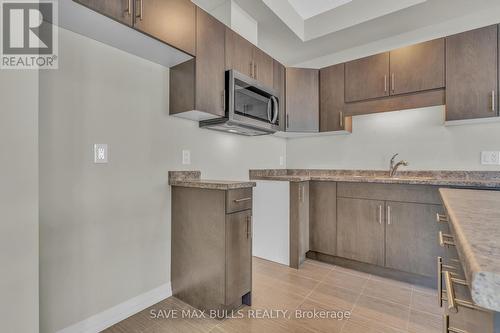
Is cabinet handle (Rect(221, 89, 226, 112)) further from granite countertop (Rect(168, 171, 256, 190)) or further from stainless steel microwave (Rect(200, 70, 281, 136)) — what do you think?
granite countertop (Rect(168, 171, 256, 190))

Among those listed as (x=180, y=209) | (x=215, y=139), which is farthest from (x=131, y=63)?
(x=180, y=209)

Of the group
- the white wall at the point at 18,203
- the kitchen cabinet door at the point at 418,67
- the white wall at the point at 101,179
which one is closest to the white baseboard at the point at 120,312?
the white wall at the point at 101,179

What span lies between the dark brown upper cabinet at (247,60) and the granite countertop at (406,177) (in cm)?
107

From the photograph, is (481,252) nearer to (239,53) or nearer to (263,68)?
(239,53)

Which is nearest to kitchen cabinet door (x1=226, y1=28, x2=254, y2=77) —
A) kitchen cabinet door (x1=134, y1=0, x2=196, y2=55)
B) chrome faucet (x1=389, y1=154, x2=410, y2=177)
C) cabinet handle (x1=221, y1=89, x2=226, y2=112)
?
cabinet handle (x1=221, y1=89, x2=226, y2=112)

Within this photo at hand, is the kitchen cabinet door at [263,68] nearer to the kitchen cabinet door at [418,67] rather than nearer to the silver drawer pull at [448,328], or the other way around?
the kitchen cabinet door at [418,67]

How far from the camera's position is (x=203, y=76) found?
181 centimetres

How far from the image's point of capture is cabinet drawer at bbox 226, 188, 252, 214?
1618mm

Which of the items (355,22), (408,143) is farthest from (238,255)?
→ (355,22)

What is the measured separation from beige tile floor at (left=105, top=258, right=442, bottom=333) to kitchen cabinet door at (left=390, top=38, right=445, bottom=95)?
1865mm

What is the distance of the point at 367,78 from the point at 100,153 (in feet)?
8.66

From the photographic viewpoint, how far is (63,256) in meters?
1.41

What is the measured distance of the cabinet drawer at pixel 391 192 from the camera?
6.70 ft

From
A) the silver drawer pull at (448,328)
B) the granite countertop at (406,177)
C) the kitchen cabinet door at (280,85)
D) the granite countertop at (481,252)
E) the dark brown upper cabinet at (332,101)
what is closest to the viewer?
the granite countertop at (481,252)
